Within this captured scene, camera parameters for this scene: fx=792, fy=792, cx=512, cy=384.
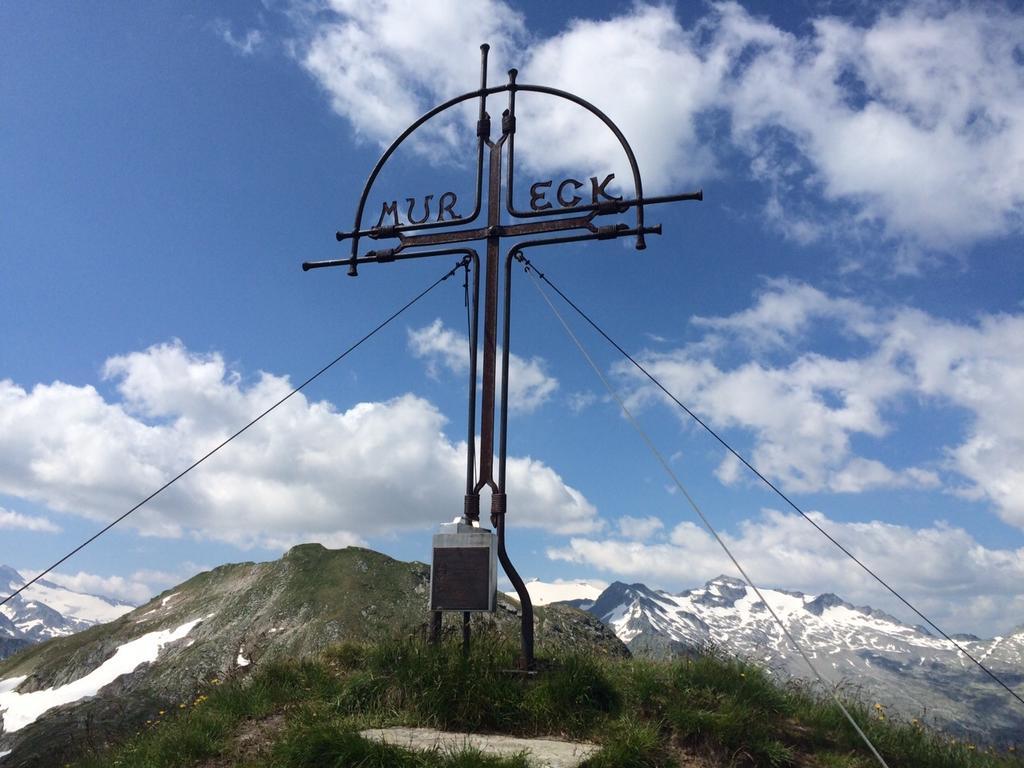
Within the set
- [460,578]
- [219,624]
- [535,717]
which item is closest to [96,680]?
[219,624]

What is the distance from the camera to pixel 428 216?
1398 centimetres

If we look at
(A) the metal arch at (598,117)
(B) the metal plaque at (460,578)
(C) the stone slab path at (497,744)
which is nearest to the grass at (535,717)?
(C) the stone slab path at (497,744)

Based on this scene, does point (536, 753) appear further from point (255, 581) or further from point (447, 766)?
point (255, 581)

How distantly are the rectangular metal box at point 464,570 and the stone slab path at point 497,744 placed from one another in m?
2.25

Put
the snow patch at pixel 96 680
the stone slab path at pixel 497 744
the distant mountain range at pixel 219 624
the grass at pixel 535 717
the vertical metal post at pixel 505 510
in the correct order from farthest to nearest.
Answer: the snow patch at pixel 96 680 → the distant mountain range at pixel 219 624 → the vertical metal post at pixel 505 510 → the grass at pixel 535 717 → the stone slab path at pixel 497 744

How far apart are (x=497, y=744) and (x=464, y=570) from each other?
3094 millimetres

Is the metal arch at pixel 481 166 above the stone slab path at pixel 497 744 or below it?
above

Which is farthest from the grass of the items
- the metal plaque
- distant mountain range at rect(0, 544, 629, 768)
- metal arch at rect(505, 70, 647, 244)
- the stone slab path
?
distant mountain range at rect(0, 544, 629, 768)

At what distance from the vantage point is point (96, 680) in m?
59.4

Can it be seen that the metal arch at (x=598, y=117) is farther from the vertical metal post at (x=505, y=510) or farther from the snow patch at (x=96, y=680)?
the snow patch at (x=96, y=680)

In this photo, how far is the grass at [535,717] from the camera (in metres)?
8.51

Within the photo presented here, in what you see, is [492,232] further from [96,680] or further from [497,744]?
[96,680]

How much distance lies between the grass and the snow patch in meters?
55.4

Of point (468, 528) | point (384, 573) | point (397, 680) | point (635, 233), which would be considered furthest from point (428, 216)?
point (384, 573)
